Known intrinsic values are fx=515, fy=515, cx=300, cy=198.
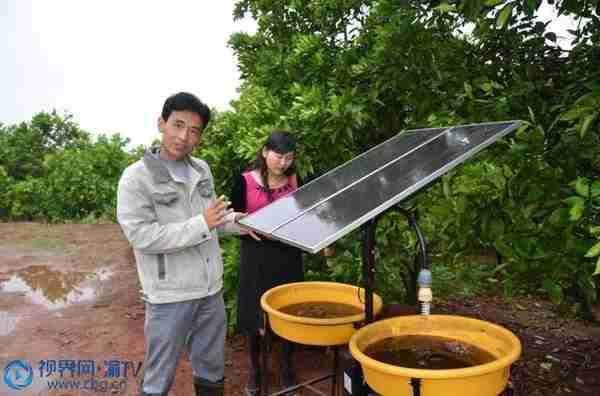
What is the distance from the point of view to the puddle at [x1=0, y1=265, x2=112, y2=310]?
608cm

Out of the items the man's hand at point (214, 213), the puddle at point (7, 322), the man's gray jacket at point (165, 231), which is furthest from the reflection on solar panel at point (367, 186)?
the puddle at point (7, 322)

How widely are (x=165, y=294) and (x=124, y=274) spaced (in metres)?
5.16

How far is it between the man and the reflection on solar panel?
0.35 m

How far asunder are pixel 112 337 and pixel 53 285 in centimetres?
246

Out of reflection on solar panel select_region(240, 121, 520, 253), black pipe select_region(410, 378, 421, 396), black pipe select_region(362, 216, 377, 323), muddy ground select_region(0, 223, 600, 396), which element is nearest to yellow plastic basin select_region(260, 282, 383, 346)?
black pipe select_region(362, 216, 377, 323)

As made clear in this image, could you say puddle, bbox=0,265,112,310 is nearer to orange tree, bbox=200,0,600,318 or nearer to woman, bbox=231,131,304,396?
orange tree, bbox=200,0,600,318

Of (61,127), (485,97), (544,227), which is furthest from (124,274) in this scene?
(61,127)

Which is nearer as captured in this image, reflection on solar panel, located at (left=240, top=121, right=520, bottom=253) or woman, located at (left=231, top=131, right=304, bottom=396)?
reflection on solar panel, located at (left=240, top=121, right=520, bottom=253)

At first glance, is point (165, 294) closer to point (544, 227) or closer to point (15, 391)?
point (544, 227)

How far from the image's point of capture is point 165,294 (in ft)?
8.02

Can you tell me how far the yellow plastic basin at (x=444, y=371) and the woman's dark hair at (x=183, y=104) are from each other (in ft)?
4.31

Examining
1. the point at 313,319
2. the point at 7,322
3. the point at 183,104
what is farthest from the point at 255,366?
the point at 7,322

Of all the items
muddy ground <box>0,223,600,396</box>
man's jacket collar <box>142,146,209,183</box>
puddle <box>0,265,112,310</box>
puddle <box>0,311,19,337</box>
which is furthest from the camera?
puddle <box>0,265,112,310</box>

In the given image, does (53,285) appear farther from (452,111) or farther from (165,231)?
(452,111)
